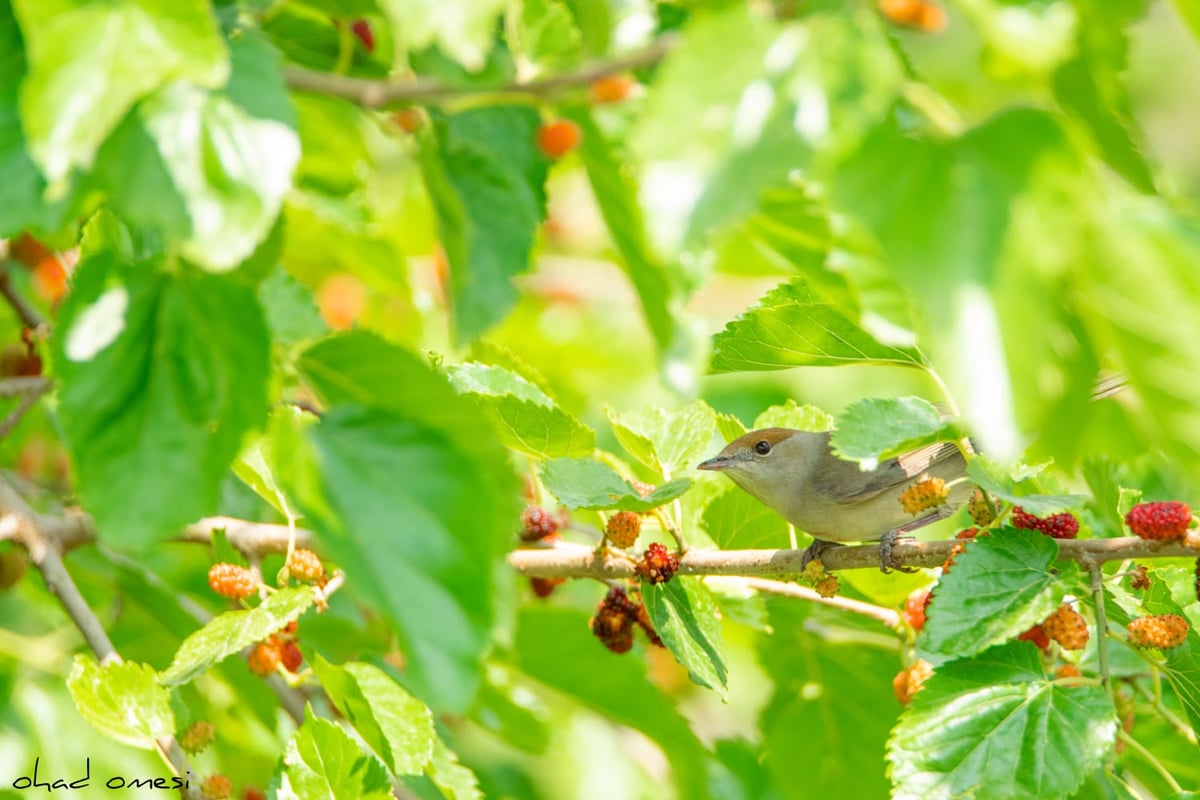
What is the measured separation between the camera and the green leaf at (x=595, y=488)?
8.05ft

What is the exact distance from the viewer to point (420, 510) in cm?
156

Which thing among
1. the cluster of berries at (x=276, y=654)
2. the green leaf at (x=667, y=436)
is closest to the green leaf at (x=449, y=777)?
the cluster of berries at (x=276, y=654)

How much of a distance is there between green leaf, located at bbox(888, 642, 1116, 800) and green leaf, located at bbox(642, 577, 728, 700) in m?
0.45

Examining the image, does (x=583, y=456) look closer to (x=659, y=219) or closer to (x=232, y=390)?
(x=232, y=390)

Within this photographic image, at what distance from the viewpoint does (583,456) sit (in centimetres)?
284

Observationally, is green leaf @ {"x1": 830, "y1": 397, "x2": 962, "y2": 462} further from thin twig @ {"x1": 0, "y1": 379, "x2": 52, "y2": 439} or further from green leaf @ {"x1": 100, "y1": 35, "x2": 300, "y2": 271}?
thin twig @ {"x1": 0, "y1": 379, "x2": 52, "y2": 439}

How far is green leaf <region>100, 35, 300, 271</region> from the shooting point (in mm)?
1502

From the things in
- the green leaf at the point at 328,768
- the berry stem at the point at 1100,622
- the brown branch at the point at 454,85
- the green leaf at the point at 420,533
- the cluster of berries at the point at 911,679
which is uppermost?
the brown branch at the point at 454,85

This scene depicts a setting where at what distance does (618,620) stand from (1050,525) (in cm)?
103

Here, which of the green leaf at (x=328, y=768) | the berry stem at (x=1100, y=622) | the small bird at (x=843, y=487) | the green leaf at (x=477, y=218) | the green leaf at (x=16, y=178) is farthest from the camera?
the small bird at (x=843, y=487)

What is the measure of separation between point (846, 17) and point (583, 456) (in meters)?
1.59

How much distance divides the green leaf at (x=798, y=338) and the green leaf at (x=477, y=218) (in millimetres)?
530

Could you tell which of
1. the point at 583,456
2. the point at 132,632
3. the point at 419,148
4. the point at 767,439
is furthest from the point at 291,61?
the point at 767,439

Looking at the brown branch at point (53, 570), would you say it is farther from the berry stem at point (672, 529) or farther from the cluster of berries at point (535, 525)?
the berry stem at point (672, 529)
